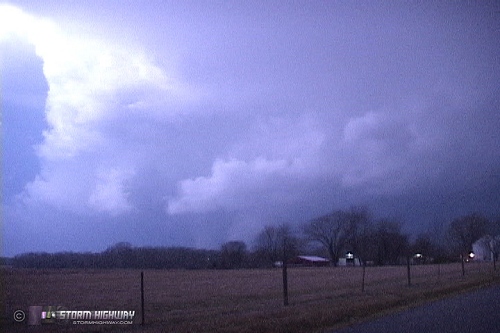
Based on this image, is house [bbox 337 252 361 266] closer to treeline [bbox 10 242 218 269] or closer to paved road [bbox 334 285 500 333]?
treeline [bbox 10 242 218 269]

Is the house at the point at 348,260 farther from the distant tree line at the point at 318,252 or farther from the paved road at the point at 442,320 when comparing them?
the paved road at the point at 442,320

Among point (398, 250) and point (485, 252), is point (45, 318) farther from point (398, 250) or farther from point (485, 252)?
point (485, 252)

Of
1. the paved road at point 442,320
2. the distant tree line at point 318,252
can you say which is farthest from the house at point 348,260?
the paved road at point 442,320

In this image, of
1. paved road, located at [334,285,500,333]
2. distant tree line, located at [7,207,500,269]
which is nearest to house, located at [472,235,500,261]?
distant tree line, located at [7,207,500,269]

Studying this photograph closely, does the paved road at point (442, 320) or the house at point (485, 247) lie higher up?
the paved road at point (442, 320)

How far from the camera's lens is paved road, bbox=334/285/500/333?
1586cm

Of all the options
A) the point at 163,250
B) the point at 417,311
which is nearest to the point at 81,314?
the point at 417,311

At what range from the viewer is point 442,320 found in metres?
18.1

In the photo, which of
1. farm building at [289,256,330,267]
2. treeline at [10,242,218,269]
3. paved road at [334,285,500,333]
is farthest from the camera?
farm building at [289,256,330,267]

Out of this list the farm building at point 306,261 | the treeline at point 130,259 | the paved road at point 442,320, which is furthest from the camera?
the farm building at point 306,261

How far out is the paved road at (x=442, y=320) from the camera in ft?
52.0

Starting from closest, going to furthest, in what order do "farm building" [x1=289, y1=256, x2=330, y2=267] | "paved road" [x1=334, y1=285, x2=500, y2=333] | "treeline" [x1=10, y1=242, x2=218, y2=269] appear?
"paved road" [x1=334, y1=285, x2=500, y2=333] < "treeline" [x1=10, y1=242, x2=218, y2=269] < "farm building" [x1=289, y1=256, x2=330, y2=267]

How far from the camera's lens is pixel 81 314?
20547mm

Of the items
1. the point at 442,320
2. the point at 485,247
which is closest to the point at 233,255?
the point at 485,247
